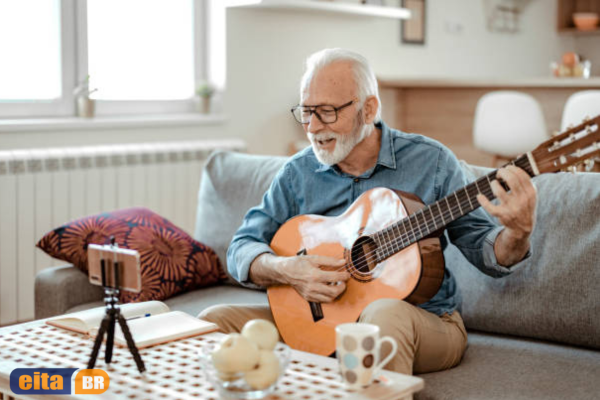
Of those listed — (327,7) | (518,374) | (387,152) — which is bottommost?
(518,374)

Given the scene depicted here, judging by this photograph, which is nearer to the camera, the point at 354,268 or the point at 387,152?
the point at 354,268

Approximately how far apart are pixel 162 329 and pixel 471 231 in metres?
0.74

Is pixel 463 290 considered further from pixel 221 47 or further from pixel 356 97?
pixel 221 47

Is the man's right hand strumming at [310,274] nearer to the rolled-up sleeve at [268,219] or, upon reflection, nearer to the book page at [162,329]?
the rolled-up sleeve at [268,219]

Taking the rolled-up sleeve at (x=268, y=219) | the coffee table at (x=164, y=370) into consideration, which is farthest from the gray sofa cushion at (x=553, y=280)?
the coffee table at (x=164, y=370)

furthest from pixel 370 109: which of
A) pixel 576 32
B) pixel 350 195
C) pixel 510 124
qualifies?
pixel 576 32

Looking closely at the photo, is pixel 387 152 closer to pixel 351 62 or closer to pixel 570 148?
pixel 351 62

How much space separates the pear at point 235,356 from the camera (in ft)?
4.24

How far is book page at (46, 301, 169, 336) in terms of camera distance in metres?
1.73

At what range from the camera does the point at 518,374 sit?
70.6 inches

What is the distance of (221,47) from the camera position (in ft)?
13.9

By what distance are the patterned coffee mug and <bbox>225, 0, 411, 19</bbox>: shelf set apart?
306cm

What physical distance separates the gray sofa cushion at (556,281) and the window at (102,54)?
2404 millimetres

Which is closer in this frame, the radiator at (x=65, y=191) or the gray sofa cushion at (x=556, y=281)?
the gray sofa cushion at (x=556, y=281)
